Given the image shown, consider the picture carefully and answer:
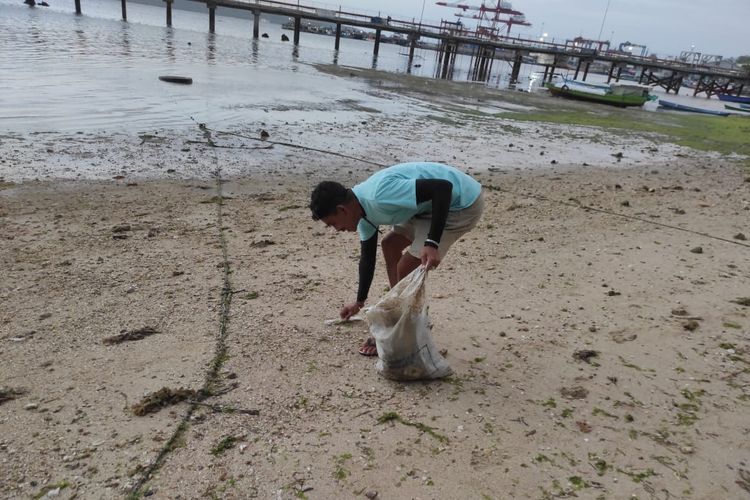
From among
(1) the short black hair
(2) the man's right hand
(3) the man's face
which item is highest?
(1) the short black hair

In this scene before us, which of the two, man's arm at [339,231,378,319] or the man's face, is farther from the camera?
man's arm at [339,231,378,319]

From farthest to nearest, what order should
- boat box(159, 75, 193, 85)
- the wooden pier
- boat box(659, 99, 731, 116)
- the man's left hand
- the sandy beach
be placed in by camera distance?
the wooden pier < boat box(659, 99, 731, 116) < boat box(159, 75, 193, 85) < the man's left hand < the sandy beach

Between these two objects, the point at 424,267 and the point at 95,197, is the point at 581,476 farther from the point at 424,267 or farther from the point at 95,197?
the point at 95,197

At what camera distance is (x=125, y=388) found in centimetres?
290

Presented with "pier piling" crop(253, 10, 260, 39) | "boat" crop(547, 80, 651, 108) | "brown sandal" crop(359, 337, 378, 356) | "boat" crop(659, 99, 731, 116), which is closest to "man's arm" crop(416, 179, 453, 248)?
"brown sandal" crop(359, 337, 378, 356)

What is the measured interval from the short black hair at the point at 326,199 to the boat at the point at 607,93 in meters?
33.2

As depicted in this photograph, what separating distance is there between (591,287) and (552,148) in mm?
9279

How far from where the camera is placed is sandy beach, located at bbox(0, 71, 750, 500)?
235 centimetres

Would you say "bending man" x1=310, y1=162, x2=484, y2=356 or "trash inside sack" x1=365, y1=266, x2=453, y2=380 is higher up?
"bending man" x1=310, y1=162, x2=484, y2=356

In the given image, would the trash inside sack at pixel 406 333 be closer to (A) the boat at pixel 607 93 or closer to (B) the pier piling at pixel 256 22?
(A) the boat at pixel 607 93

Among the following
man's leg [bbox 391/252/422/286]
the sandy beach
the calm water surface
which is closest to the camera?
the sandy beach

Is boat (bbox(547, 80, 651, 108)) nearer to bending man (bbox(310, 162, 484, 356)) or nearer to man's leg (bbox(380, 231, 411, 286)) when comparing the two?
man's leg (bbox(380, 231, 411, 286))

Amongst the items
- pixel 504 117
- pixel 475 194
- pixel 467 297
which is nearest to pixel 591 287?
pixel 467 297

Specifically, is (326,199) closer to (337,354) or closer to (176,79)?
(337,354)
